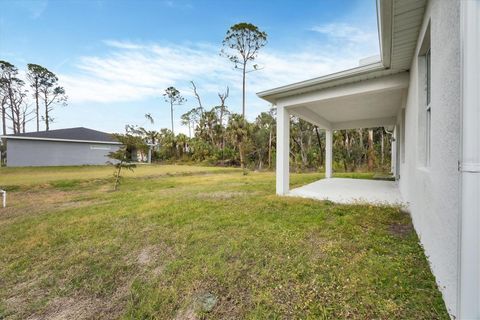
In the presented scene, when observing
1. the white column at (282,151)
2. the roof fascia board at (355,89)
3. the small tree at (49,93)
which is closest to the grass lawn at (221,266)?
the white column at (282,151)

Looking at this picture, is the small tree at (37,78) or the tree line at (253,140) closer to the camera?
the tree line at (253,140)

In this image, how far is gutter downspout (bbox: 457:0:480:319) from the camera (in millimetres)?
1192

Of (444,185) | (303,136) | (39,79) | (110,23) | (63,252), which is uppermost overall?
(39,79)

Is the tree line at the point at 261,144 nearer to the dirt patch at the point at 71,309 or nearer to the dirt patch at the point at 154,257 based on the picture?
the dirt patch at the point at 154,257

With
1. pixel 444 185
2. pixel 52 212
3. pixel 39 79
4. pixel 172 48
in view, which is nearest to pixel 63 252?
pixel 52 212

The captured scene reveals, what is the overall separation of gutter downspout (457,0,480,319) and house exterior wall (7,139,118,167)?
68.8 ft

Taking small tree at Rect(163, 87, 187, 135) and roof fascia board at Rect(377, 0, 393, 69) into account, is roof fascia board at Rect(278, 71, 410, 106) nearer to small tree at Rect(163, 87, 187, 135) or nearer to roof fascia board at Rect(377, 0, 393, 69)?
roof fascia board at Rect(377, 0, 393, 69)

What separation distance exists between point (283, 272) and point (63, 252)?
3.33 m

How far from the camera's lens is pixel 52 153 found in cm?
1914

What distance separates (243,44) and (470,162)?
21808mm

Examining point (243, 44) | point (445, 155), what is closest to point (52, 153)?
point (243, 44)

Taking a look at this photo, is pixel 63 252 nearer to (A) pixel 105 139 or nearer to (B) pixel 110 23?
(B) pixel 110 23

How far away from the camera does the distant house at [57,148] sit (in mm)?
17844

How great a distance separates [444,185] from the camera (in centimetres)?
175
